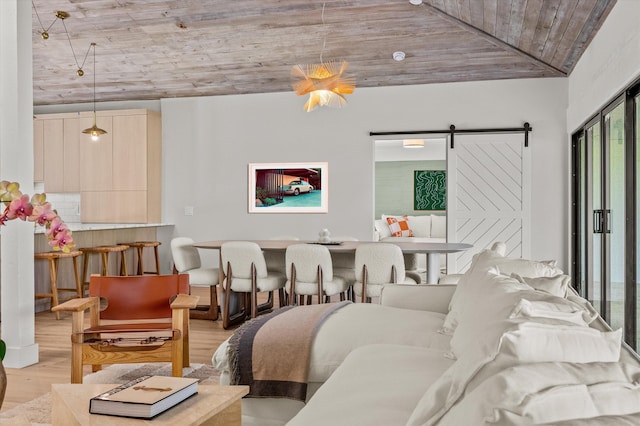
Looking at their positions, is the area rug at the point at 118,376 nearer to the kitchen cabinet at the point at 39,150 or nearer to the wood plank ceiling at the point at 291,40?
the wood plank ceiling at the point at 291,40

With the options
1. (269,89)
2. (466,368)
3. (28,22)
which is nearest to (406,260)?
(269,89)

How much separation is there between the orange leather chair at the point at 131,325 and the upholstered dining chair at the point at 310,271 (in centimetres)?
151

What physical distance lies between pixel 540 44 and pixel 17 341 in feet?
19.2

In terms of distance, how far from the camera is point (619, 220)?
15.3ft

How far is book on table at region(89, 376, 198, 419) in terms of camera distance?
1840 mm

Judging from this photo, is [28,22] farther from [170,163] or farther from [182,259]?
[170,163]

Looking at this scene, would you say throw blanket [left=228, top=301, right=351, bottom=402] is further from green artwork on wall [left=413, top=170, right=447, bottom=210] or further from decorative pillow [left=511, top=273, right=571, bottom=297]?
green artwork on wall [left=413, top=170, right=447, bottom=210]

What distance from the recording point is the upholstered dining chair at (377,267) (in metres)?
5.15

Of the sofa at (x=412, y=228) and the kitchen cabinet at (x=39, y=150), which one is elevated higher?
the kitchen cabinet at (x=39, y=150)

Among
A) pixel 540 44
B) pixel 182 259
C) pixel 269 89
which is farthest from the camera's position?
pixel 269 89

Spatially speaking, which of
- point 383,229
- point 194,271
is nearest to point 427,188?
point 383,229

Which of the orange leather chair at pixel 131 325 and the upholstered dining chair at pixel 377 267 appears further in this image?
the upholstered dining chair at pixel 377 267

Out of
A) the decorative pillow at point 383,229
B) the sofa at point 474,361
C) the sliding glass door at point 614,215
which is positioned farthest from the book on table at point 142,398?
the decorative pillow at point 383,229

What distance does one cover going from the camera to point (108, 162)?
344 inches
